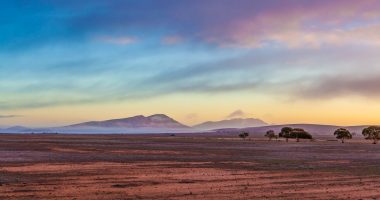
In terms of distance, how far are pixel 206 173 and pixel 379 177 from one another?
10767 mm

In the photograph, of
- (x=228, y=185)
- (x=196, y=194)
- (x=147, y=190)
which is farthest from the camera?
(x=228, y=185)

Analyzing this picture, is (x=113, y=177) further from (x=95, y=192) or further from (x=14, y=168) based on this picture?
(x=14, y=168)

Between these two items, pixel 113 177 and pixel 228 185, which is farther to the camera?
pixel 113 177

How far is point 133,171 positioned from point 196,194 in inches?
A: 508

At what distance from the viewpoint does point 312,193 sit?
23297 millimetres

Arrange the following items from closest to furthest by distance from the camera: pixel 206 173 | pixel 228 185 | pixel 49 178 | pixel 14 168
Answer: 1. pixel 228 185
2. pixel 49 178
3. pixel 206 173
4. pixel 14 168

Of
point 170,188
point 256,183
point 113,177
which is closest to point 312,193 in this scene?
point 256,183

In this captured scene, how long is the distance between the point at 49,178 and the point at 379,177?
19865 millimetres

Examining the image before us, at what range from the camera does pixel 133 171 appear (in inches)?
1379

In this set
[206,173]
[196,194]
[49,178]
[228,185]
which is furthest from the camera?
[206,173]

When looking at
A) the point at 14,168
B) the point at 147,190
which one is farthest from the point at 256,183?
the point at 14,168

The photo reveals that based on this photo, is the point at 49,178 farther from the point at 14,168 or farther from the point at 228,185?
the point at 228,185

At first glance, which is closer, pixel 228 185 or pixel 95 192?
pixel 95 192

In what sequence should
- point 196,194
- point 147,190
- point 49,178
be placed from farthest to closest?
point 49,178 < point 147,190 < point 196,194
